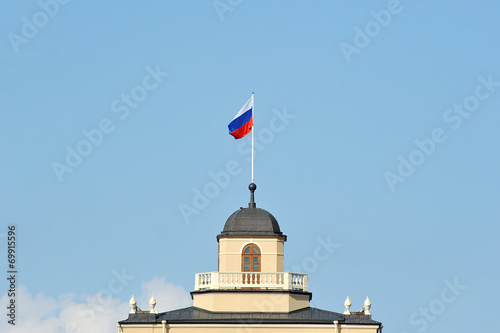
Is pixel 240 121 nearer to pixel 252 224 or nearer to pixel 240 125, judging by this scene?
pixel 240 125

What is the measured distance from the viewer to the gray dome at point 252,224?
10406 centimetres

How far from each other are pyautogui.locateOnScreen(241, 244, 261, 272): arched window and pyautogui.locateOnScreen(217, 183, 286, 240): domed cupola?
88 centimetres

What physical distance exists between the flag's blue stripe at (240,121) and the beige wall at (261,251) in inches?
297

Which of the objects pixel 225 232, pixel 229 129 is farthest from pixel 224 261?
pixel 229 129

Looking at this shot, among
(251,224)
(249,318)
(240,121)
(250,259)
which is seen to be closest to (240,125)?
(240,121)

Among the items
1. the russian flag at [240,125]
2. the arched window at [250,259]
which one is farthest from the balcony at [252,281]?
the russian flag at [240,125]

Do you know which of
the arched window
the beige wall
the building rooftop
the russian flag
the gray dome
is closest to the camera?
the building rooftop

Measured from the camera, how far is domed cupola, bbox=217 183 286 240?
104 m

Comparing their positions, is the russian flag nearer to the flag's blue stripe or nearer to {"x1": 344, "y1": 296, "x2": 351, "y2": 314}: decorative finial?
the flag's blue stripe

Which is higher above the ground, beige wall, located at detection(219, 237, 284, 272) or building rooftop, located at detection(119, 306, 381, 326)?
beige wall, located at detection(219, 237, 284, 272)

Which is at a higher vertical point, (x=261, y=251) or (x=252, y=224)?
(x=252, y=224)

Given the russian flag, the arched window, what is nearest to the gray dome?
the arched window

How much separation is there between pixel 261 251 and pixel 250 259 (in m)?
0.86

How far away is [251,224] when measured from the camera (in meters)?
104
